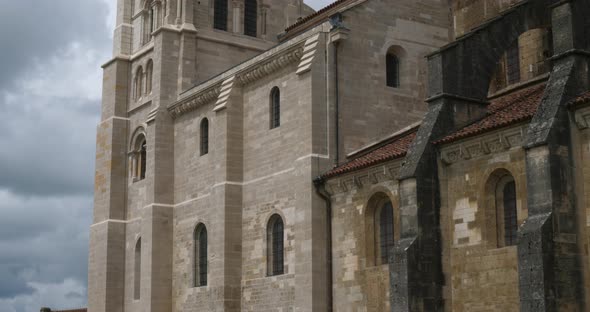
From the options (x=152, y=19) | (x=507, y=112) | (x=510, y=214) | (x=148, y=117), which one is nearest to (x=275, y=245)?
(x=507, y=112)

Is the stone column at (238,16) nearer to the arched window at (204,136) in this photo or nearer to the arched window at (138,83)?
the arched window at (138,83)

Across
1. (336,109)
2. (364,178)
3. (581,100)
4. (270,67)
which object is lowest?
(364,178)

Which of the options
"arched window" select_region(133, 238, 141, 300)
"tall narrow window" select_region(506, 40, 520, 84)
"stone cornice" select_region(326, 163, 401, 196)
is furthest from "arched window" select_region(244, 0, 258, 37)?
"stone cornice" select_region(326, 163, 401, 196)

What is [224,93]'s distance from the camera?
3578 centimetres

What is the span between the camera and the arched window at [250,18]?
4250 centimetres

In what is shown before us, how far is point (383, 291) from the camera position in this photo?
27.9 meters

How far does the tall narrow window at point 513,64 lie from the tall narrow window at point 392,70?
147 inches

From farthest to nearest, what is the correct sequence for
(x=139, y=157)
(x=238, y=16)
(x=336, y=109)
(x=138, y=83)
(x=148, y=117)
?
(x=138, y=83)
(x=139, y=157)
(x=238, y=16)
(x=148, y=117)
(x=336, y=109)

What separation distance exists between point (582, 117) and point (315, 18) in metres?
19.8

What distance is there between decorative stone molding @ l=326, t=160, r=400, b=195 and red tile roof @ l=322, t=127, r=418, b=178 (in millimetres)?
175

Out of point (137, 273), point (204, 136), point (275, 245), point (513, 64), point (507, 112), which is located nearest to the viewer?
point (507, 112)

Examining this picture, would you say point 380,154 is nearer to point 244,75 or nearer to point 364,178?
point 364,178

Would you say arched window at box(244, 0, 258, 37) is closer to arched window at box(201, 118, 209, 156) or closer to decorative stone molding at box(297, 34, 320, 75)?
arched window at box(201, 118, 209, 156)

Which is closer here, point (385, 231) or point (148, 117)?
point (385, 231)
